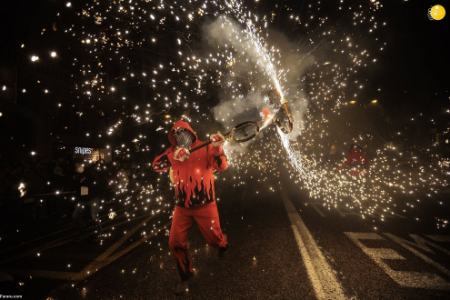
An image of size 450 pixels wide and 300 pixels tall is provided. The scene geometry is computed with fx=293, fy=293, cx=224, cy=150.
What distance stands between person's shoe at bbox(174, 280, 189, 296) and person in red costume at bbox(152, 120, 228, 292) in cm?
11

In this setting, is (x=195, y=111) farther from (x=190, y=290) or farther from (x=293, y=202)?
(x=190, y=290)

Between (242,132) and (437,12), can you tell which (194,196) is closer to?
(242,132)

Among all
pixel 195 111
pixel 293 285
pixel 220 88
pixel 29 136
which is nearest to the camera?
pixel 293 285

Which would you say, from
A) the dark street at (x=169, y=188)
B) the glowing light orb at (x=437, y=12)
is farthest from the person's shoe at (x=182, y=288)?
the glowing light orb at (x=437, y=12)

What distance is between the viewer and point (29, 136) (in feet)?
39.3

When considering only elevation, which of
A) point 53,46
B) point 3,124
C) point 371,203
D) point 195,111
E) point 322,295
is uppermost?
point 53,46

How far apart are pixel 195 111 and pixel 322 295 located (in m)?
12.6

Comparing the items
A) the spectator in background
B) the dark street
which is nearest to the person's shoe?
the dark street

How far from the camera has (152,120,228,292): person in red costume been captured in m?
4.16

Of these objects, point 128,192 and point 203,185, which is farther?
point 128,192

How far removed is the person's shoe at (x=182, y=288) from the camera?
3744mm

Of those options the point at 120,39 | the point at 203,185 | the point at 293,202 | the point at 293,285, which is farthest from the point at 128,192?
the point at 293,285

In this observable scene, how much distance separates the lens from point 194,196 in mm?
4281

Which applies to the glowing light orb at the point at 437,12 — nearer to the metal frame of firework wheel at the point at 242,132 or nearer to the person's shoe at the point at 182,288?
the metal frame of firework wheel at the point at 242,132
